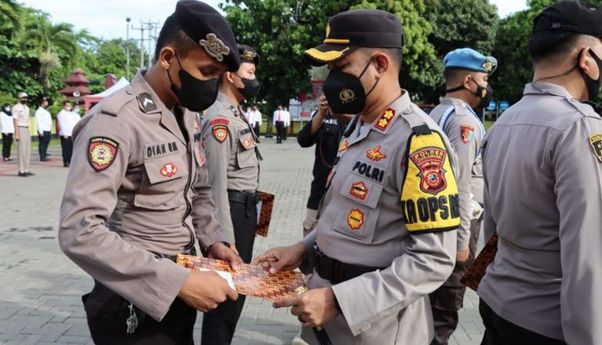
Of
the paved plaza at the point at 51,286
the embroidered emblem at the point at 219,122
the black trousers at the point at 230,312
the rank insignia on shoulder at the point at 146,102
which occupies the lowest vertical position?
the paved plaza at the point at 51,286

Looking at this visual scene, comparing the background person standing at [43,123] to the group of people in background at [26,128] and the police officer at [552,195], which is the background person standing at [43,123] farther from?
the police officer at [552,195]

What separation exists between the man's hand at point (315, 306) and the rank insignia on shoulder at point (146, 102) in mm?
882

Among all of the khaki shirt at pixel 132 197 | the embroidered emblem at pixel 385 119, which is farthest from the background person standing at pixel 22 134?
the embroidered emblem at pixel 385 119

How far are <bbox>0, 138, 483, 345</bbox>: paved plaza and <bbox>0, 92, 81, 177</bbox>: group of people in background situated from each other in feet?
7.29

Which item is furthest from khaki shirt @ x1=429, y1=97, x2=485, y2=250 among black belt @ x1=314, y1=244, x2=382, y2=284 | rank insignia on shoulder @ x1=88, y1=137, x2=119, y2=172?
rank insignia on shoulder @ x1=88, y1=137, x2=119, y2=172

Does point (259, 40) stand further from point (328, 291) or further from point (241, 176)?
point (328, 291)

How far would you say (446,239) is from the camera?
1.80 meters

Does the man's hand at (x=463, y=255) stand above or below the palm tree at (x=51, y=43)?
below

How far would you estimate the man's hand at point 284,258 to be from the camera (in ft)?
7.32

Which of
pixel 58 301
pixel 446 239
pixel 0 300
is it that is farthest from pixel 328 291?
pixel 0 300

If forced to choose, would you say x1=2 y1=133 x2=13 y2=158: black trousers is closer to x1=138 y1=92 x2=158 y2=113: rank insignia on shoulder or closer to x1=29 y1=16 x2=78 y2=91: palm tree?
x1=138 y1=92 x2=158 y2=113: rank insignia on shoulder

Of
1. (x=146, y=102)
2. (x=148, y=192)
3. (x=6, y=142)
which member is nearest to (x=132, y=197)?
(x=148, y=192)

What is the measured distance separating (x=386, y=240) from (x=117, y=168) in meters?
0.95

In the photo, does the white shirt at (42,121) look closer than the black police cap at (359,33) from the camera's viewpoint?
No
